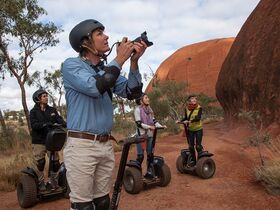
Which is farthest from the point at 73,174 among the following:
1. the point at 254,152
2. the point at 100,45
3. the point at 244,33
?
the point at 244,33

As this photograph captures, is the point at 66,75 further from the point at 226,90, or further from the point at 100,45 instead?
the point at 226,90

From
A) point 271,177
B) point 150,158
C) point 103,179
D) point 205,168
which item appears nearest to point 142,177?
point 150,158

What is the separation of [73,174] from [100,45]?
104 cm

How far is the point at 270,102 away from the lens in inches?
500

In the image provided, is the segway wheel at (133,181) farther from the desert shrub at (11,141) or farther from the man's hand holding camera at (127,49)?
the desert shrub at (11,141)

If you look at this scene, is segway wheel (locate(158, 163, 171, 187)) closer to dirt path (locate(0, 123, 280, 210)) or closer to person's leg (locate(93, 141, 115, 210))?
dirt path (locate(0, 123, 280, 210))

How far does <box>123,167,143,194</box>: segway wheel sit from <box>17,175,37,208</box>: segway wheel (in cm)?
172

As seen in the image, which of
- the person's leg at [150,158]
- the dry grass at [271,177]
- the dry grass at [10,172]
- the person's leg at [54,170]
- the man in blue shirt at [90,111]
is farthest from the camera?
the dry grass at [10,172]

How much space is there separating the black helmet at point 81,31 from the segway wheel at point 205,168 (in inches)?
219

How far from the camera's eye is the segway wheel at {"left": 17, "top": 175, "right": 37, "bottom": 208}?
688 cm

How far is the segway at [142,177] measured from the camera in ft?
24.3

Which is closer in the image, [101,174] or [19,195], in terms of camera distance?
[101,174]

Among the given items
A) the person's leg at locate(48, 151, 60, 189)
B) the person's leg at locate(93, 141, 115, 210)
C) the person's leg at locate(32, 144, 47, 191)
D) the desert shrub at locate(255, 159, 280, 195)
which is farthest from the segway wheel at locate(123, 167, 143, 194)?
the person's leg at locate(93, 141, 115, 210)

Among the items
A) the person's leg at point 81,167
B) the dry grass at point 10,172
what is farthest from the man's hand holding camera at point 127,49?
the dry grass at point 10,172
